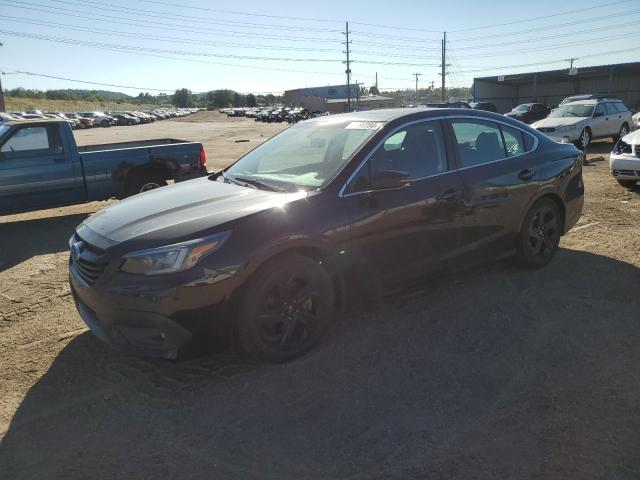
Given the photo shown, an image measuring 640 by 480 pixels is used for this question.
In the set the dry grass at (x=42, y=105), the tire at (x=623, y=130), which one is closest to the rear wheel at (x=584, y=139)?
the tire at (x=623, y=130)

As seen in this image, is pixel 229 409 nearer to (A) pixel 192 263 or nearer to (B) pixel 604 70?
A: (A) pixel 192 263

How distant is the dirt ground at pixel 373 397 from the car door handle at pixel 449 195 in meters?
A: 0.94

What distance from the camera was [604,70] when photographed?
1606 inches

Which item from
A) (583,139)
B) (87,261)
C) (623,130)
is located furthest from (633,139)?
(623,130)

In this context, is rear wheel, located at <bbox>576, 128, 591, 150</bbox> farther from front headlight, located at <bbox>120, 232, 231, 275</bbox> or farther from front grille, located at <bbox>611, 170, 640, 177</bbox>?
front headlight, located at <bbox>120, 232, 231, 275</bbox>

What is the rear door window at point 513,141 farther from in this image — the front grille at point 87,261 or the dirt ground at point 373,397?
the front grille at point 87,261

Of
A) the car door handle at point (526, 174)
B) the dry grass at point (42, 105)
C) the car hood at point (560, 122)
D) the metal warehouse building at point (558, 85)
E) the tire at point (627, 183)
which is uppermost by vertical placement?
the dry grass at point (42, 105)

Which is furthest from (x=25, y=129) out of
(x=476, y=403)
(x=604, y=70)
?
(x=604, y=70)

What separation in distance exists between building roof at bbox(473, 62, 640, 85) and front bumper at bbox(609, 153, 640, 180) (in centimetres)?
3449

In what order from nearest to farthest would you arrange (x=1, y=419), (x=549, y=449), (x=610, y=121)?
(x=549, y=449)
(x=1, y=419)
(x=610, y=121)

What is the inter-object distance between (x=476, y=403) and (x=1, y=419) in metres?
2.86

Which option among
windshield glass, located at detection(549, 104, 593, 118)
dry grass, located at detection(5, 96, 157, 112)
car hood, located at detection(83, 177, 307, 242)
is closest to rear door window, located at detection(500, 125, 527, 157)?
car hood, located at detection(83, 177, 307, 242)

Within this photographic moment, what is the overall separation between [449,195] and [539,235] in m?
1.52

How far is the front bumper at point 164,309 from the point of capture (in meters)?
2.98
